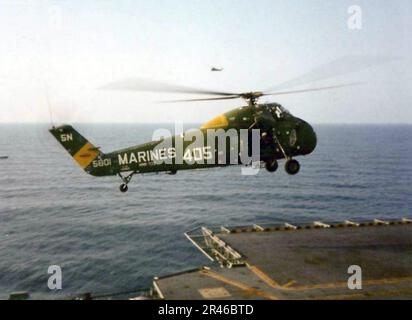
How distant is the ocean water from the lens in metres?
43.6

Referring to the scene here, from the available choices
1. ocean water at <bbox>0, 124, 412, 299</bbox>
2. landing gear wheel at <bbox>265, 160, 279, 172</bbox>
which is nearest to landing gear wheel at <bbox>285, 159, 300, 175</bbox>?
landing gear wheel at <bbox>265, 160, 279, 172</bbox>

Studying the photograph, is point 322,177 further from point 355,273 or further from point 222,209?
point 355,273

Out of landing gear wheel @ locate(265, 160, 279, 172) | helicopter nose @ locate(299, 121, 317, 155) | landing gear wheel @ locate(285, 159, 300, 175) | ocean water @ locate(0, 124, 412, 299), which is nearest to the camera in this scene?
landing gear wheel @ locate(285, 159, 300, 175)

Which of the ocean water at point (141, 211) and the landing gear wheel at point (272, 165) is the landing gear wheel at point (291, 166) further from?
the ocean water at point (141, 211)

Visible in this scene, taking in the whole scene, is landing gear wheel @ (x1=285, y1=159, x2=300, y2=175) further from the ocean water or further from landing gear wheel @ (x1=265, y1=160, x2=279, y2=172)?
the ocean water

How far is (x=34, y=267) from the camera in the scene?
44.4 meters

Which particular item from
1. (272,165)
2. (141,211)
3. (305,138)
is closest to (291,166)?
(272,165)

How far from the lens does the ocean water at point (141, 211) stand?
43.6 meters

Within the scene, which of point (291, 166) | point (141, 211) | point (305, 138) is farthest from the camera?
point (141, 211)

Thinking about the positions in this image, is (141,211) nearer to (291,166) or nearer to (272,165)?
(272,165)

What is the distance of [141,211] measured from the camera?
65.8 metres

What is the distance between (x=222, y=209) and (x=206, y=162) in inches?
1891

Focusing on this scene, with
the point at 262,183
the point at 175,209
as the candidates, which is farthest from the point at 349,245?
the point at 262,183

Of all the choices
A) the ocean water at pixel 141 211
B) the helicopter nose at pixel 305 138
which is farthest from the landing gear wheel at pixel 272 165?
the ocean water at pixel 141 211
